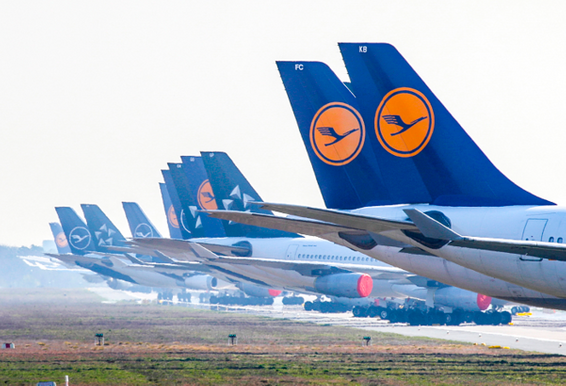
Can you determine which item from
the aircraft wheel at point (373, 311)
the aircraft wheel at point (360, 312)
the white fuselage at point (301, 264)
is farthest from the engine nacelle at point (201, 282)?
the white fuselage at point (301, 264)

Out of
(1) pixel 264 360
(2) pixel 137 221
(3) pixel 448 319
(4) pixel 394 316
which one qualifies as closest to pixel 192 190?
(4) pixel 394 316

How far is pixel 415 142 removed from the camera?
64.8ft

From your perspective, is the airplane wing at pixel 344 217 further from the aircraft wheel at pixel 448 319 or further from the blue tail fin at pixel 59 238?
the blue tail fin at pixel 59 238

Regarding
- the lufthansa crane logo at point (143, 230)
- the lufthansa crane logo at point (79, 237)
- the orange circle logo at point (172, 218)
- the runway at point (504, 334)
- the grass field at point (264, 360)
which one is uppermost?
the orange circle logo at point (172, 218)

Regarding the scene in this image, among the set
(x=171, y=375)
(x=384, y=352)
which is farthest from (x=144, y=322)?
(x=171, y=375)

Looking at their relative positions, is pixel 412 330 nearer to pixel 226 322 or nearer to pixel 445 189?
pixel 226 322

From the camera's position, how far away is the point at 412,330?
37188 millimetres

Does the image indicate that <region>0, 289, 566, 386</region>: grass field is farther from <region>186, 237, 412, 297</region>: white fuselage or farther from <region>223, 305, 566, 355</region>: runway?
<region>186, 237, 412, 297</region>: white fuselage

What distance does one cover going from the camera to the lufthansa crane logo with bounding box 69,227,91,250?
82194 mm

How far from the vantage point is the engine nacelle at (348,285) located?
38.7 meters

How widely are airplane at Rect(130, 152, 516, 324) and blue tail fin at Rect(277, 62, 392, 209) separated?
16.0 meters

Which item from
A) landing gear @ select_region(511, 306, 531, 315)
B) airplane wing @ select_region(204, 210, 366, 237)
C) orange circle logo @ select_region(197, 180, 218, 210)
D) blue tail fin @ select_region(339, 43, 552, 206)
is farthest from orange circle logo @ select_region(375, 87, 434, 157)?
landing gear @ select_region(511, 306, 531, 315)

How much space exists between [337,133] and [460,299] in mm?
18283

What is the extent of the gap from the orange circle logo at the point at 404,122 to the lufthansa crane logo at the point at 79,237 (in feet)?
218
